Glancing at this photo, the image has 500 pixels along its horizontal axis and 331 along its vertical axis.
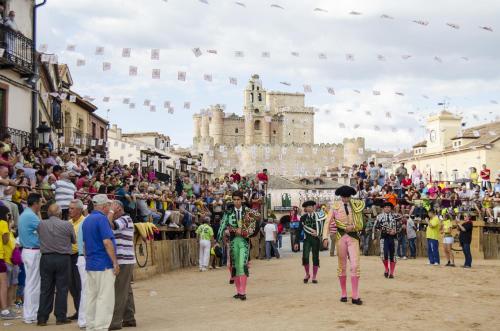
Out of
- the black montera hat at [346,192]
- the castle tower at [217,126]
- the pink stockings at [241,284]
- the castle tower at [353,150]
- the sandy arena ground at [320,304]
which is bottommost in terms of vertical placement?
the sandy arena ground at [320,304]

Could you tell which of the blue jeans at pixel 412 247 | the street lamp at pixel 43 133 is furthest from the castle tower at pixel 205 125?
the street lamp at pixel 43 133

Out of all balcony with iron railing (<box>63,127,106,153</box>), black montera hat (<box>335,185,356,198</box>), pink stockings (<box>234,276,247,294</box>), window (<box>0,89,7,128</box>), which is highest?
balcony with iron railing (<box>63,127,106,153</box>)

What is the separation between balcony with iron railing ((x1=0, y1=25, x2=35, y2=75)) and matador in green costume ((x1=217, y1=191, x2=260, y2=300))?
10.1 m

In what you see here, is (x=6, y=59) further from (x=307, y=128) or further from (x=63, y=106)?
(x=307, y=128)

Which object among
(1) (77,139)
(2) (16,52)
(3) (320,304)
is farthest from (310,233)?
(1) (77,139)

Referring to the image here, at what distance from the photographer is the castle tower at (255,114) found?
136750 millimetres

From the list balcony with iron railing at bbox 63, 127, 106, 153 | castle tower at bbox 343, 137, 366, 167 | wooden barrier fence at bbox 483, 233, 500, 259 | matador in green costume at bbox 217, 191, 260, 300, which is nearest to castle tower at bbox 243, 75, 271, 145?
castle tower at bbox 343, 137, 366, 167

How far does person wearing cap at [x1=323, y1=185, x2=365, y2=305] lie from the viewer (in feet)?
39.3

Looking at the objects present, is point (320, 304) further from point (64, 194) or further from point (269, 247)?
point (269, 247)

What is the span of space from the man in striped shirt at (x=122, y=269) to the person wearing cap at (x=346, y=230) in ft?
11.4

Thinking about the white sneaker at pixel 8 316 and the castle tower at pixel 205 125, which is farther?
the castle tower at pixel 205 125

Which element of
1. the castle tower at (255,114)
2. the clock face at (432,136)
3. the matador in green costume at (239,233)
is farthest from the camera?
the castle tower at (255,114)

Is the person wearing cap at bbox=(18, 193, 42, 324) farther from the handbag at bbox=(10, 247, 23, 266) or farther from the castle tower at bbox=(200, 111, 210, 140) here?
the castle tower at bbox=(200, 111, 210, 140)

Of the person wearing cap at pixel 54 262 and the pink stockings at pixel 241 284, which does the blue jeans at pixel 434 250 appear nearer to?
the pink stockings at pixel 241 284
